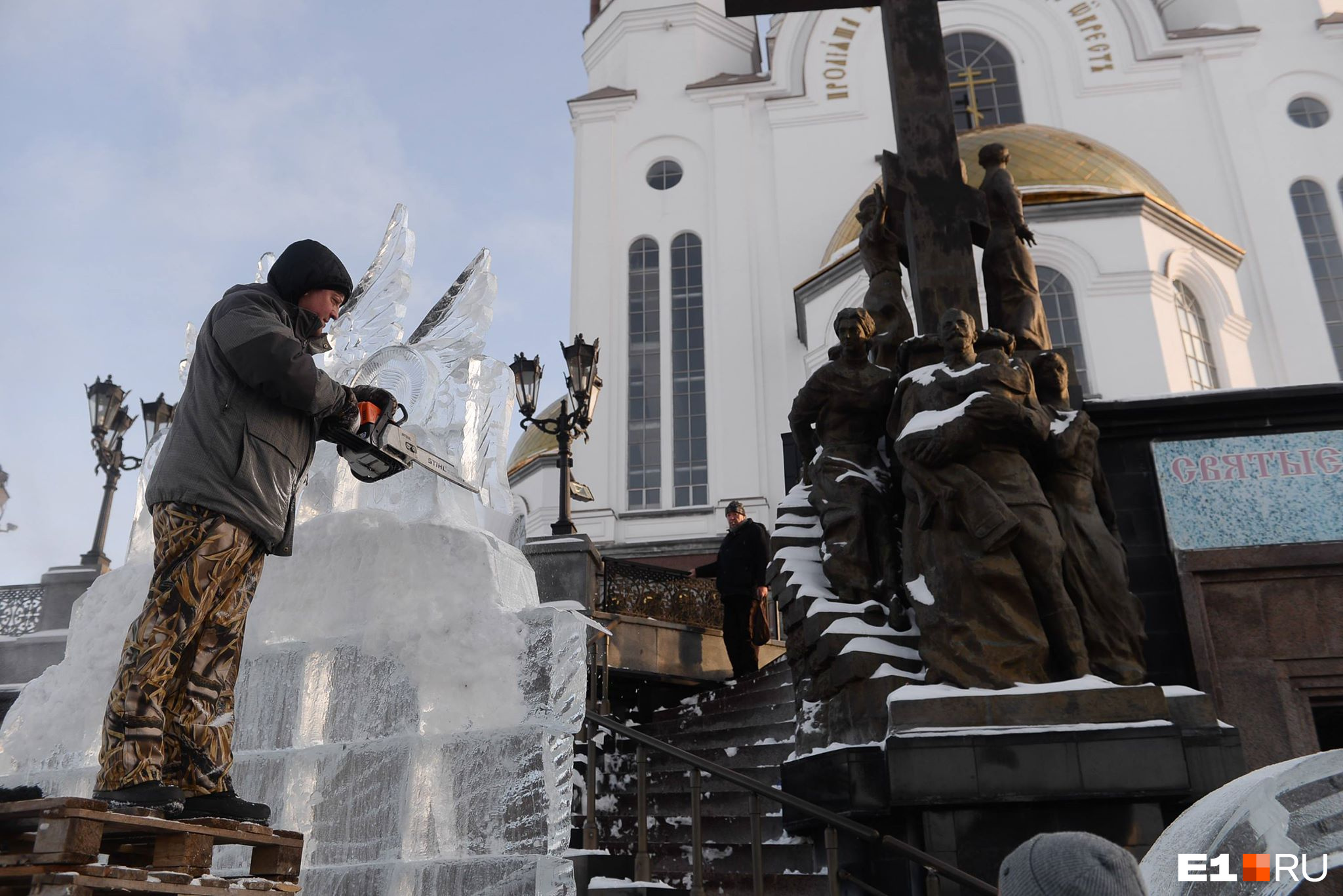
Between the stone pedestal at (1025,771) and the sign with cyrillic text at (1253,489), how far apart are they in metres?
2.06

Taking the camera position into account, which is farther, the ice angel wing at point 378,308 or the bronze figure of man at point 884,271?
the bronze figure of man at point 884,271

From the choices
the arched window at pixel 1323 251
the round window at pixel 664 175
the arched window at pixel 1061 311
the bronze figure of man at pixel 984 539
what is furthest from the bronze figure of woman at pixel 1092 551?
the round window at pixel 664 175

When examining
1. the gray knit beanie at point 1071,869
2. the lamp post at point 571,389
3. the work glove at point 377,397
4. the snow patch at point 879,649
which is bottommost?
the gray knit beanie at point 1071,869

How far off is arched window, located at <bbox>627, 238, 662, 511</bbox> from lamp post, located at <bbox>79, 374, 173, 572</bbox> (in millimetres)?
10945

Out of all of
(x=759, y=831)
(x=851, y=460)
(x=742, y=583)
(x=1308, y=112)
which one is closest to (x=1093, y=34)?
(x=1308, y=112)

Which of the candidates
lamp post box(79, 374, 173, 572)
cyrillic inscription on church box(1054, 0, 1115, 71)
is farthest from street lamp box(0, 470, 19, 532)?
cyrillic inscription on church box(1054, 0, 1115, 71)

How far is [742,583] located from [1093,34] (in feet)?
69.4

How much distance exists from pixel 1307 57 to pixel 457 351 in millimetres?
26096

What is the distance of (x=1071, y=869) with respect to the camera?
1.44 m

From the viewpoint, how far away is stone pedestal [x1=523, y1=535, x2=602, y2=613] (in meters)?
10.3

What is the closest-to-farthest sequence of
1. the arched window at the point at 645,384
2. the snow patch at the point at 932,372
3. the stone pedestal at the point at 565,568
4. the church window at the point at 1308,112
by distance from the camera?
the snow patch at the point at 932,372 → the stone pedestal at the point at 565,568 → the arched window at the point at 645,384 → the church window at the point at 1308,112

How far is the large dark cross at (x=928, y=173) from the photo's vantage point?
6.54 meters

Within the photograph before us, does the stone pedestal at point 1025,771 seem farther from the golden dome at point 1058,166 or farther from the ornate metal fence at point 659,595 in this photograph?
the golden dome at point 1058,166

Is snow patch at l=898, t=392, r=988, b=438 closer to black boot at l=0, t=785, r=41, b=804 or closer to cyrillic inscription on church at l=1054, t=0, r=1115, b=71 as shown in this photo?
black boot at l=0, t=785, r=41, b=804
